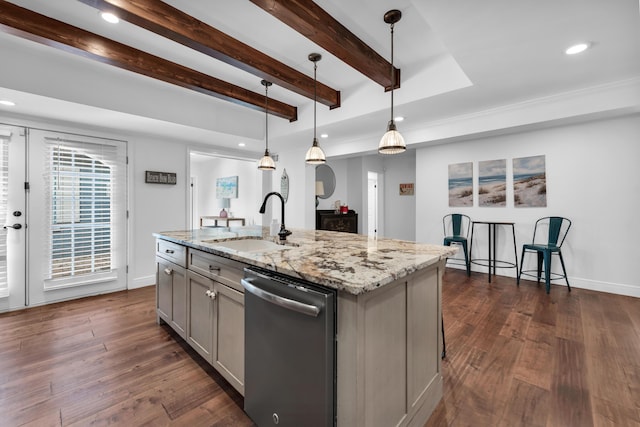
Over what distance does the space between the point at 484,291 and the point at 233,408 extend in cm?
332

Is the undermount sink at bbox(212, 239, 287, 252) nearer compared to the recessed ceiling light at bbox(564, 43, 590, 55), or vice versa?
the recessed ceiling light at bbox(564, 43, 590, 55)

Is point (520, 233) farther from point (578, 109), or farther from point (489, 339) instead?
point (489, 339)

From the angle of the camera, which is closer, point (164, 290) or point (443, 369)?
point (443, 369)

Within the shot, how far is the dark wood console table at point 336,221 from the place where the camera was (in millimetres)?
6258

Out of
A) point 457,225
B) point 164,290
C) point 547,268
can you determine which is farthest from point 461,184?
point 164,290

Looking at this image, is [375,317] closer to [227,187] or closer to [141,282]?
[141,282]

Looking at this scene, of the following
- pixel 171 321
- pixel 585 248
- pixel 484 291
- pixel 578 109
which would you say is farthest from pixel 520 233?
pixel 171 321

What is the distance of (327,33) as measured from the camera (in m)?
2.10

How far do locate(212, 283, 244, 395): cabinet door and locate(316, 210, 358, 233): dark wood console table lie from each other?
14.5 ft

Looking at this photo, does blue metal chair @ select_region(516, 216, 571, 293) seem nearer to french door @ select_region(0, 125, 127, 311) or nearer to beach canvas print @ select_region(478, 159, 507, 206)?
beach canvas print @ select_region(478, 159, 507, 206)

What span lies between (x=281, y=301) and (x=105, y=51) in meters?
2.66

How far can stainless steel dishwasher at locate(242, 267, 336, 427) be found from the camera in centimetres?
113

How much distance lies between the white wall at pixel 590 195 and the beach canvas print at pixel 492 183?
0.08 m

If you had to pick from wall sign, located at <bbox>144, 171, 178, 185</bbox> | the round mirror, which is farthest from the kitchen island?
the round mirror
